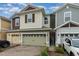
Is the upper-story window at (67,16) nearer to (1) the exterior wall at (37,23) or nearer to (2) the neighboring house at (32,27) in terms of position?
(2) the neighboring house at (32,27)

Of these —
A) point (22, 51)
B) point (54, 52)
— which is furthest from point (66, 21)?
point (22, 51)

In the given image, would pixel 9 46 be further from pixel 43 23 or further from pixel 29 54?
pixel 43 23

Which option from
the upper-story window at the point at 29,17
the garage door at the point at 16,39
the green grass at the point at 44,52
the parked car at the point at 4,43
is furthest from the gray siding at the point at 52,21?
the parked car at the point at 4,43

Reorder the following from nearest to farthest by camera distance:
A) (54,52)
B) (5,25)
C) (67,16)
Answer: (54,52) → (67,16) → (5,25)

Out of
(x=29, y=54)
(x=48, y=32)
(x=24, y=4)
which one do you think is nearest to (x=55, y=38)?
(x=48, y=32)

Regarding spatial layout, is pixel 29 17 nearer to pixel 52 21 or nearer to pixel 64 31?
pixel 52 21

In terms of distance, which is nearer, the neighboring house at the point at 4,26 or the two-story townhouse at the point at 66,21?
the two-story townhouse at the point at 66,21

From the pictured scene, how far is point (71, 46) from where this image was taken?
4941 mm

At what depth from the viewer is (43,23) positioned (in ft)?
16.8

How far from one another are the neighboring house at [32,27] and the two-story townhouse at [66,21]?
0.39 feet

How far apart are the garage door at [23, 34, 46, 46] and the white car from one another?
19.7 inches

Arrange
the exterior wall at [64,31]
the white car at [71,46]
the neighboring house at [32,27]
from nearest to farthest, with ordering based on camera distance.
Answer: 1. the white car at [71,46]
2. the exterior wall at [64,31]
3. the neighboring house at [32,27]

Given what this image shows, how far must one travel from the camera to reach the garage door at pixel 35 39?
5.11 m

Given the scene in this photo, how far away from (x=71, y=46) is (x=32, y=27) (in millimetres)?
980
